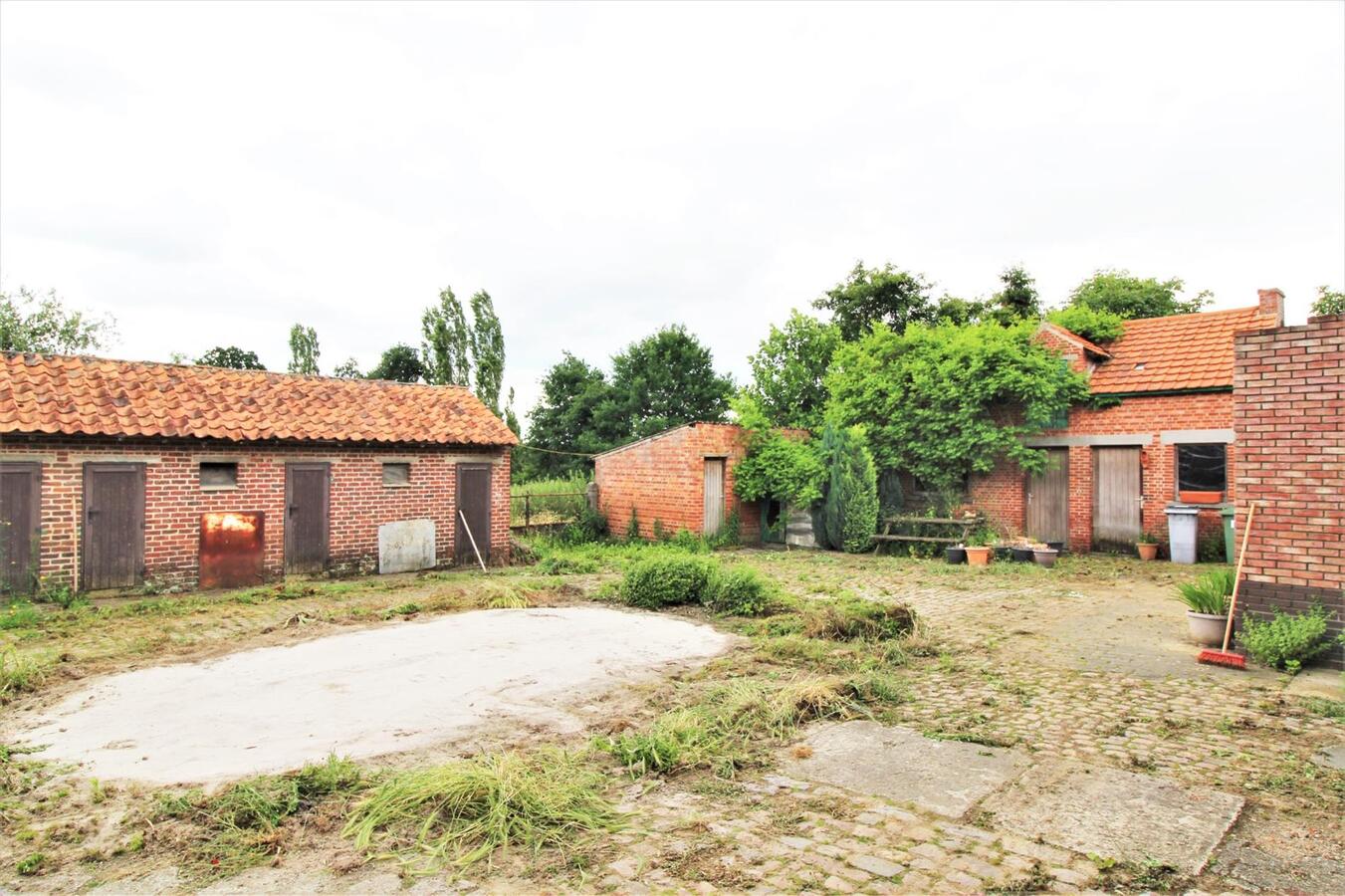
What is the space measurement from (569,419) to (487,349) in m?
9.86

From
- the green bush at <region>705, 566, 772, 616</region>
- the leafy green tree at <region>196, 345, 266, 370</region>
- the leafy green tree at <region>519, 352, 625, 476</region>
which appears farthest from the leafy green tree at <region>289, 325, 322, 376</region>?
the green bush at <region>705, 566, 772, 616</region>

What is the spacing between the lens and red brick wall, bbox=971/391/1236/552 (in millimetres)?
16078

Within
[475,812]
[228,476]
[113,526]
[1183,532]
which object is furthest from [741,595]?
[1183,532]

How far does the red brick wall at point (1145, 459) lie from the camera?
52.7 feet

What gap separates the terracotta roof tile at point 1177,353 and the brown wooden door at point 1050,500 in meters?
1.80

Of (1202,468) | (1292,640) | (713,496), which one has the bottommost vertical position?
(1292,640)

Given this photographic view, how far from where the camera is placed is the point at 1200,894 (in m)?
3.40

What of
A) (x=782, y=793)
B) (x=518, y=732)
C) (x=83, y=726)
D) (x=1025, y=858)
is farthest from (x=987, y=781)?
(x=83, y=726)

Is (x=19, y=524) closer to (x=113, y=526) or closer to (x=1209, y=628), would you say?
(x=113, y=526)

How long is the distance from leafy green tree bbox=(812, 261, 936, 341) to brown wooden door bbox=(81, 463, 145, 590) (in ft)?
77.7

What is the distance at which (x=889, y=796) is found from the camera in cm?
443

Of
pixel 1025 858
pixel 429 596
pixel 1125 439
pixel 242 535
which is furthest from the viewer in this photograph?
pixel 1125 439

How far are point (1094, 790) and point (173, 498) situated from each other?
12.8 meters

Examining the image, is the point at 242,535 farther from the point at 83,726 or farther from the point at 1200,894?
the point at 1200,894
